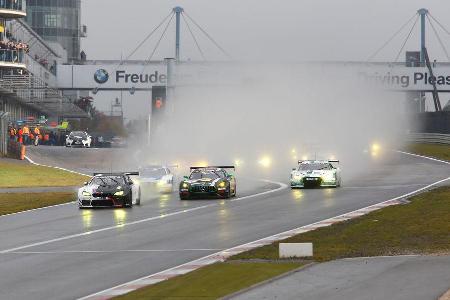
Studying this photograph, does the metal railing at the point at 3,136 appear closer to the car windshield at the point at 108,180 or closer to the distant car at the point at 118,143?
the distant car at the point at 118,143

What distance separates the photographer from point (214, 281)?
19.0 metres

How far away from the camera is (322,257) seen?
70.5 ft

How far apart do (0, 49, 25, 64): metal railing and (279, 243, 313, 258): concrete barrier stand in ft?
268

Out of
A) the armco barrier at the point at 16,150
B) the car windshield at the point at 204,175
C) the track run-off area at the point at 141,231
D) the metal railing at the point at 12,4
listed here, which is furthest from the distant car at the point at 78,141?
the car windshield at the point at 204,175

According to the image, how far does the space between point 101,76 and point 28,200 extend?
79.0 meters

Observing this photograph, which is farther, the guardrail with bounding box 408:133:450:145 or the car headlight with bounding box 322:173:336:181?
the guardrail with bounding box 408:133:450:145

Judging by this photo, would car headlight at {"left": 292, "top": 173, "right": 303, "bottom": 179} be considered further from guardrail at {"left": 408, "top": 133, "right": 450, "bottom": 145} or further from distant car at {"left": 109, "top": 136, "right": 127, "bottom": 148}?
distant car at {"left": 109, "top": 136, "right": 127, "bottom": 148}

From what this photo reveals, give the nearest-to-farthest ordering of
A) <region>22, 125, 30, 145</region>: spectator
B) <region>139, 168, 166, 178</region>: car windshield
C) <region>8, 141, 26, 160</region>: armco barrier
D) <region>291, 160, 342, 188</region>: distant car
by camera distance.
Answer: <region>291, 160, 342, 188</region>: distant car
<region>139, 168, 166, 178</region>: car windshield
<region>8, 141, 26, 160</region>: armco barrier
<region>22, 125, 30, 145</region>: spectator

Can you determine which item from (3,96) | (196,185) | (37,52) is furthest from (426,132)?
(37,52)

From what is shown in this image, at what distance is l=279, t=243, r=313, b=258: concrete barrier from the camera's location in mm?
21500

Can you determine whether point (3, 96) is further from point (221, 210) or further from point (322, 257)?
point (322, 257)

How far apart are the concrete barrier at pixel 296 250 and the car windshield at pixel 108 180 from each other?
60.1ft

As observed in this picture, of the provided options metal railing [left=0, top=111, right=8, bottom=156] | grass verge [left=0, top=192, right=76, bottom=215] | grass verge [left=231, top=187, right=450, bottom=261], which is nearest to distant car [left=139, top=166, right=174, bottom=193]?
grass verge [left=0, top=192, right=76, bottom=215]

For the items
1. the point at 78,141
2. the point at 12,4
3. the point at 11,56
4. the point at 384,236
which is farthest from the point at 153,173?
the point at 12,4
